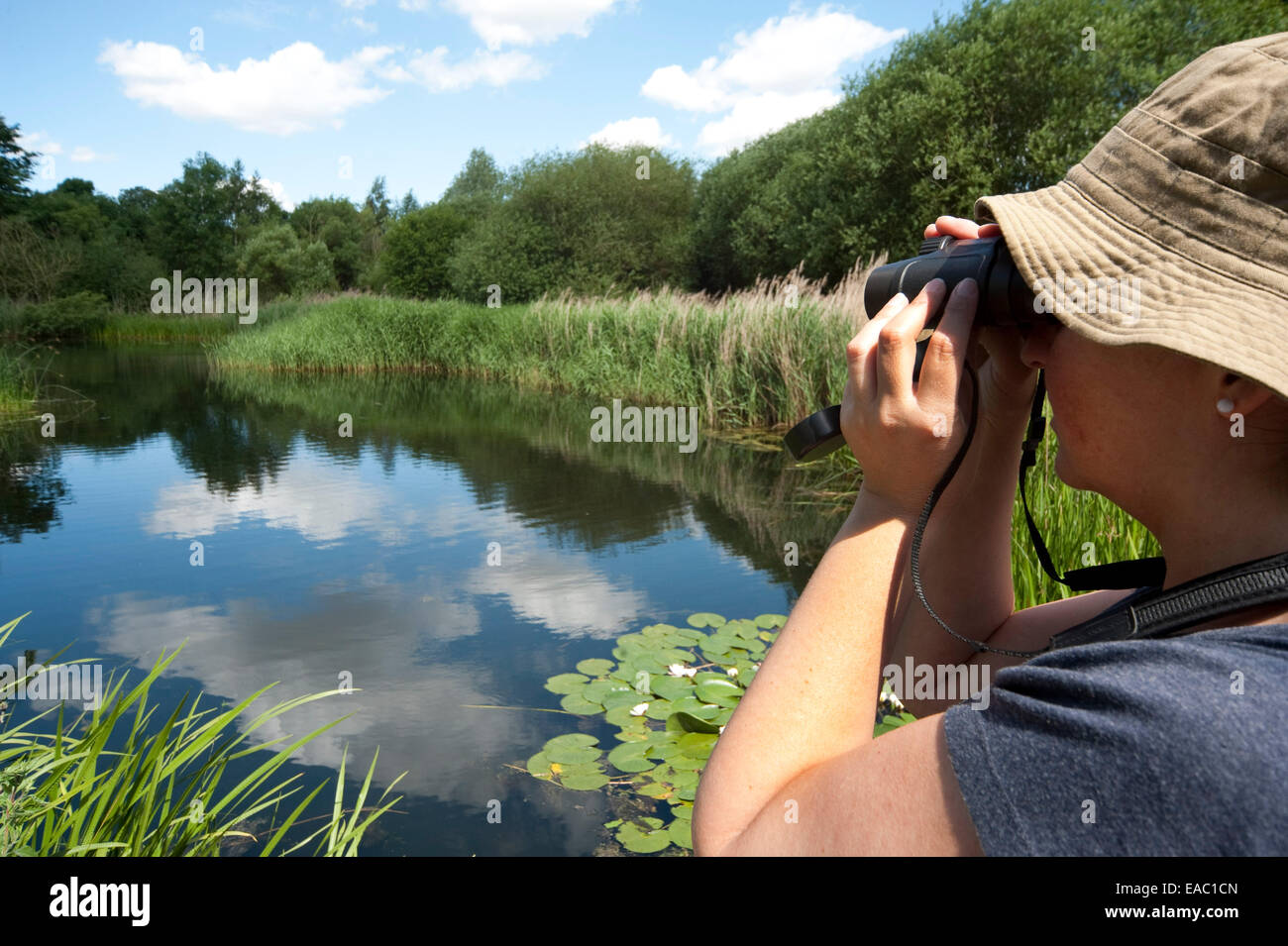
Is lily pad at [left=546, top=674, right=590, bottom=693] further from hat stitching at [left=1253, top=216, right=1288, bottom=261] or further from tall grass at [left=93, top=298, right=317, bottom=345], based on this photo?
tall grass at [left=93, top=298, right=317, bottom=345]

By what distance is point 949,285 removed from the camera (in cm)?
98

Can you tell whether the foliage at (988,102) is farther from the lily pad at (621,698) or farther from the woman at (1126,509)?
the woman at (1126,509)

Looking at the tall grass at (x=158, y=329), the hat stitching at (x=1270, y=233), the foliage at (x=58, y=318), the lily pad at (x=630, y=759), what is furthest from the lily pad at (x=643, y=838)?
the tall grass at (x=158, y=329)

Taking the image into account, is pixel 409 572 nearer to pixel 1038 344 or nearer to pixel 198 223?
pixel 1038 344

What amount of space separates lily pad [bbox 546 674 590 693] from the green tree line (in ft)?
16.5

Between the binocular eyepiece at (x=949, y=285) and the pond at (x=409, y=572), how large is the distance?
1690 mm

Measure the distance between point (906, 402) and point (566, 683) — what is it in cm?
267

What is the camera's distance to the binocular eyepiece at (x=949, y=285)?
94cm

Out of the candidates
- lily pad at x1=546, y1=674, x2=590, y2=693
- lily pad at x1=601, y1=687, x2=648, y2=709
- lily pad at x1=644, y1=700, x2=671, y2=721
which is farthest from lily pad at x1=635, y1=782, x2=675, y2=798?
lily pad at x1=546, y1=674, x2=590, y2=693

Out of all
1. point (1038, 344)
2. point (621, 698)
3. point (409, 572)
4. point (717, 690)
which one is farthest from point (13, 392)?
point (1038, 344)

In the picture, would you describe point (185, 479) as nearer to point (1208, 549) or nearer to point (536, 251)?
point (1208, 549)

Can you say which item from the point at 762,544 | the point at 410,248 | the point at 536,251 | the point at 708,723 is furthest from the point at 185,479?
the point at 410,248

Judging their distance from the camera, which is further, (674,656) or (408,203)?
(408,203)

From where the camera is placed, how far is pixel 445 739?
2971mm
